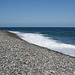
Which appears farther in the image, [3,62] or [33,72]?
[3,62]

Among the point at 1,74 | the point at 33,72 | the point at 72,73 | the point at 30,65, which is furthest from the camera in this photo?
the point at 30,65

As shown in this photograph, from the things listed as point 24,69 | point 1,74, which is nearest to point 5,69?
point 1,74

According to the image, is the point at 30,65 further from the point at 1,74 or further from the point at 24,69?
the point at 1,74

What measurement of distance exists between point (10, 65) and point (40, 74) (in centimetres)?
185

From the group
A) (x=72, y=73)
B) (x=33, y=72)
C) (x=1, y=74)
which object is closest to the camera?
(x=1, y=74)

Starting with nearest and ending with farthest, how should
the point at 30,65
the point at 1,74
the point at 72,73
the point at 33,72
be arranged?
1. the point at 1,74
2. the point at 33,72
3. the point at 72,73
4. the point at 30,65

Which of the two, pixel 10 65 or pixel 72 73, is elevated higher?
pixel 10 65

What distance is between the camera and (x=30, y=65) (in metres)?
6.95

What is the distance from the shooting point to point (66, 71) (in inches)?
262

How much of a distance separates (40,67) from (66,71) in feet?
4.93

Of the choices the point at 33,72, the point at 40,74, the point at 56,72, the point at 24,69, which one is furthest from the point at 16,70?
the point at 56,72

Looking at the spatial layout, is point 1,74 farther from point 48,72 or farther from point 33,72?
point 48,72

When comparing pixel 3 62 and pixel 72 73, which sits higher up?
pixel 3 62

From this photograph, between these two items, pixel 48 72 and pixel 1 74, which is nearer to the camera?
pixel 1 74
